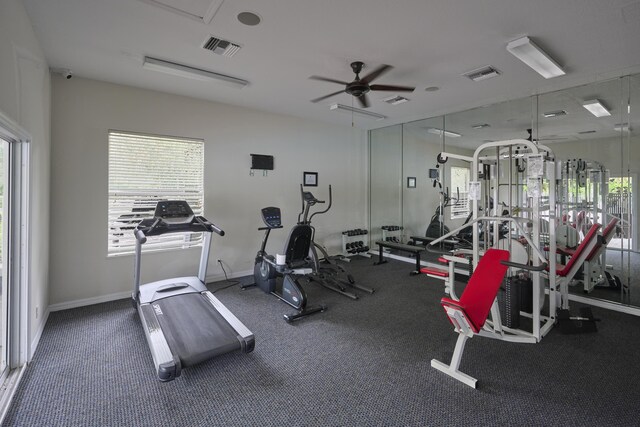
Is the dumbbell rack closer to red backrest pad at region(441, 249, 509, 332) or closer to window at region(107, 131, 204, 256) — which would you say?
window at region(107, 131, 204, 256)

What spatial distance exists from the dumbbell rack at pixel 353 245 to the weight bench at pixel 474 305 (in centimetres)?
390

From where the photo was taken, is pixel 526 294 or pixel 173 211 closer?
pixel 526 294

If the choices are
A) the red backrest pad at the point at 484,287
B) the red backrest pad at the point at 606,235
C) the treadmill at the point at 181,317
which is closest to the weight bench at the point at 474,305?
the red backrest pad at the point at 484,287

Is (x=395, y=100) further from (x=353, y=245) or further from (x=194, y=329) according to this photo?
(x=194, y=329)

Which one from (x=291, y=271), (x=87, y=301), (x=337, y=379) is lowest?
(x=337, y=379)

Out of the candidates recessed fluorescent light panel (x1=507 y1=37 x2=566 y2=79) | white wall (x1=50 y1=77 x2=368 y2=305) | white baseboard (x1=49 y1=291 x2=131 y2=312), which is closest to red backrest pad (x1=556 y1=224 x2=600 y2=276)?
recessed fluorescent light panel (x1=507 y1=37 x2=566 y2=79)

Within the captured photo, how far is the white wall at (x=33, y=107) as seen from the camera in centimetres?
204

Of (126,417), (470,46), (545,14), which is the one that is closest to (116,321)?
(126,417)

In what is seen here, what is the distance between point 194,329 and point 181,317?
314mm

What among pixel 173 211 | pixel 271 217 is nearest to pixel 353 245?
pixel 271 217

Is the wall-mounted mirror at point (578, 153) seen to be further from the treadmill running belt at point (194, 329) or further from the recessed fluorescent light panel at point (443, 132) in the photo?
the treadmill running belt at point (194, 329)

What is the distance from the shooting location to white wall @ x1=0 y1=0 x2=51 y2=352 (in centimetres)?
204

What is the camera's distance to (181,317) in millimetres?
3051

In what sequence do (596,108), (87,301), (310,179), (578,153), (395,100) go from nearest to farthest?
1. (87,301)
2. (596,108)
3. (578,153)
4. (395,100)
5. (310,179)
